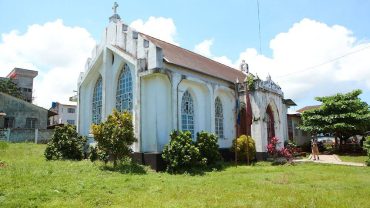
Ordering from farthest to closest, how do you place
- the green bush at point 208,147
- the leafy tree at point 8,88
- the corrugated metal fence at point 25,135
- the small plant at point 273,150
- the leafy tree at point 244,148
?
the leafy tree at point 8,88, the corrugated metal fence at point 25,135, the small plant at point 273,150, the leafy tree at point 244,148, the green bush at point 208,147

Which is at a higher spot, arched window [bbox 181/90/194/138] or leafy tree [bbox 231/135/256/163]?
arched window [bbox 181/90/194/138]

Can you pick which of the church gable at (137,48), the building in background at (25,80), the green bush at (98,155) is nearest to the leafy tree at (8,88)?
the building in background at (25,80)

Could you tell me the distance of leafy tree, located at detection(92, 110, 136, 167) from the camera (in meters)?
13.9

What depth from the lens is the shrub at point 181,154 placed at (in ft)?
45.9

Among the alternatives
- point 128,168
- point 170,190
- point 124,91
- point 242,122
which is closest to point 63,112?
point 124,91

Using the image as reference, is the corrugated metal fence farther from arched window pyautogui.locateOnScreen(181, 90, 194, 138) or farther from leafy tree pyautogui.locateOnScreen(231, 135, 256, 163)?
leafy tree pyautogui.locateOnScreen(231, 135, 256, 163)

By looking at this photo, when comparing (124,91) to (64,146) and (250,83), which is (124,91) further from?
(250,83)

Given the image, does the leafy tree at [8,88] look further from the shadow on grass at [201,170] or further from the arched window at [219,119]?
the shadow on grass at [201,170]

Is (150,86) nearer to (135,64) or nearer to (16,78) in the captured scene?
(135,64)

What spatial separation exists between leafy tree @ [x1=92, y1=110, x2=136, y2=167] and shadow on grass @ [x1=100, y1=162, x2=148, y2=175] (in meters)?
0.38

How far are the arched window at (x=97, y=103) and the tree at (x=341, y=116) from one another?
17626 mm

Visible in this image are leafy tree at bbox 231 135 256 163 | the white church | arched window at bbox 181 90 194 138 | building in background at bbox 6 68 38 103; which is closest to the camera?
the white church

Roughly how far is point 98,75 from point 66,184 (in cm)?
1153

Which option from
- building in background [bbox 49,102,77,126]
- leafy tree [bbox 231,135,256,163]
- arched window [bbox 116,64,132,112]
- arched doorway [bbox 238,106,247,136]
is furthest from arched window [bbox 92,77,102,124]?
building in background [bbox 49,102,77,126]
